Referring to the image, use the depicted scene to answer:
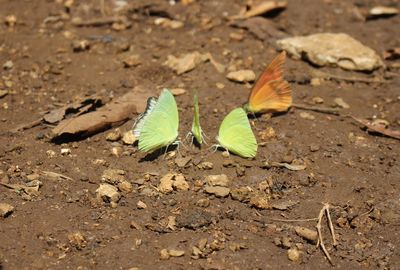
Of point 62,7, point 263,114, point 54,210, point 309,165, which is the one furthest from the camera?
point 62,7

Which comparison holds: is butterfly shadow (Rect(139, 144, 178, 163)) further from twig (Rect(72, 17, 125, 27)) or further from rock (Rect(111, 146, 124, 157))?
twig (Rect(72, 17, 125, 27))

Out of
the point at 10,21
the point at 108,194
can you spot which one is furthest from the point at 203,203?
the point at 10,21

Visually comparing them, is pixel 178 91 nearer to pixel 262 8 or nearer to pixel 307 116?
pixel 307 116

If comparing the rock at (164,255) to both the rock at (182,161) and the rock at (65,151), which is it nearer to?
the rock at (182,161)

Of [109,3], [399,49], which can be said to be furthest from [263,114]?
[109,3]

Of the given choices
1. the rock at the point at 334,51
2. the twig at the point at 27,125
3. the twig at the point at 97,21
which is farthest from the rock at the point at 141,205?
the twig at the point at 97,21

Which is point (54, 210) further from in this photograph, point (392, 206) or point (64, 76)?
point (392, 206)
